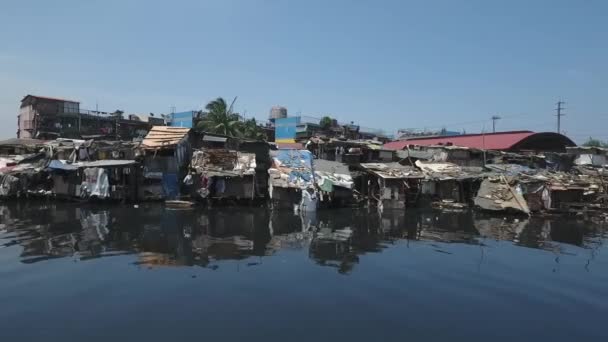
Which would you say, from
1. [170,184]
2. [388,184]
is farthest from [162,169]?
[388,184]

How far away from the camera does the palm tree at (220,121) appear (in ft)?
144

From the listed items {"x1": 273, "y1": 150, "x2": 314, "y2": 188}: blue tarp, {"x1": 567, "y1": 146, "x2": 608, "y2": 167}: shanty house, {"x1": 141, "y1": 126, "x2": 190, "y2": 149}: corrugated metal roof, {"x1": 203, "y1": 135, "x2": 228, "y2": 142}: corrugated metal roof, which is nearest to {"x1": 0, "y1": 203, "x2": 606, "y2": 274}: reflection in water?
{"x1": 273, "y1": 150, "x2": 314, "y2": 188}: blue tarp

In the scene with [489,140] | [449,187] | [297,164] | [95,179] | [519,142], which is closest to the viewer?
[95,179]

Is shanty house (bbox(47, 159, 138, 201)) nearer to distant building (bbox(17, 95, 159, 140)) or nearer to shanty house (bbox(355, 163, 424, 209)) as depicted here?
shanty house (bbox(355, 163, 424, 209))

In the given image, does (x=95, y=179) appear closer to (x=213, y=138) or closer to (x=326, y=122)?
(x=213, y=138)

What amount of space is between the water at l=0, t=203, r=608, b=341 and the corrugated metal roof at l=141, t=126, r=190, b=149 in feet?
26.3

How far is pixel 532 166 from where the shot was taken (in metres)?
34.1

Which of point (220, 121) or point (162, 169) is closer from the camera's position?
point (162, 169)

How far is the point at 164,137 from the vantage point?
27.0m

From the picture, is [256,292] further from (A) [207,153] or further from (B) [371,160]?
(B) [371,160]

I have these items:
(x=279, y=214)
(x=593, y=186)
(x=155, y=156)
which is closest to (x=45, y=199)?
(x=155, y=156)

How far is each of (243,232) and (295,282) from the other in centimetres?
726

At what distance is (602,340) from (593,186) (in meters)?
23.8

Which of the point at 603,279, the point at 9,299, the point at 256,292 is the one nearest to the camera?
the point at 9,299
